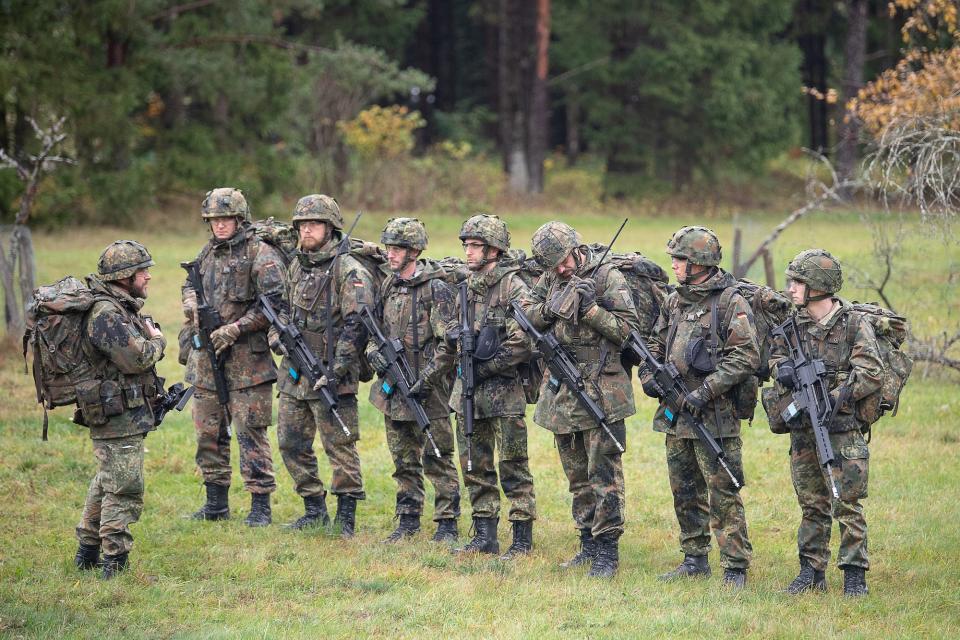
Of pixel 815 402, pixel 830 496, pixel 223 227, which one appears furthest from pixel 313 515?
pixel 815 402

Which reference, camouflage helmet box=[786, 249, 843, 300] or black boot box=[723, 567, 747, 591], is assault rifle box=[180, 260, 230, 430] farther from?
camouflage helmet box=[786, 249, 843, 300]

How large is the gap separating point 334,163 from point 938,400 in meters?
21.8

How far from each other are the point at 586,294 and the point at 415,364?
1.72 m

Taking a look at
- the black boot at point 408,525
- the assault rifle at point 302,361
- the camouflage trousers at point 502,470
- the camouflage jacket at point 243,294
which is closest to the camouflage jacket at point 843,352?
the camouflage trousers at point 502,470

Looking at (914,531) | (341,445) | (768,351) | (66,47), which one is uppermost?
(66,47)

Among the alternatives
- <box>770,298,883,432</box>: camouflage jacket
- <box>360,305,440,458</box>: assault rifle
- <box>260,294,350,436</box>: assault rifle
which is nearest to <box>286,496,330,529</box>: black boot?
<box>260,294,350,436</box>: assault rifle

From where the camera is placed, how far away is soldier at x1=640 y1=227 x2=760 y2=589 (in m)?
8.05

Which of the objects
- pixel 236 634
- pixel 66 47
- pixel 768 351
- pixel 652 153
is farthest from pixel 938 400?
pixel 652 153

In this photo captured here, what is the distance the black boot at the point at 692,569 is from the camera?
8484 mm

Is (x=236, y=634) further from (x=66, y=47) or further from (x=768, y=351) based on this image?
(x=66, y=47)

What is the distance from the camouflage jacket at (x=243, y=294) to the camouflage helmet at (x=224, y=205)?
0.18 m

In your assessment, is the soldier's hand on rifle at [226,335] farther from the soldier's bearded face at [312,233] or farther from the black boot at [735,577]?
the black boot at [735,577]

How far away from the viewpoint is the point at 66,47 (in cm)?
2703

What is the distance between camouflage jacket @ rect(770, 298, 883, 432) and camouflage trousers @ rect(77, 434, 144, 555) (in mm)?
4497
